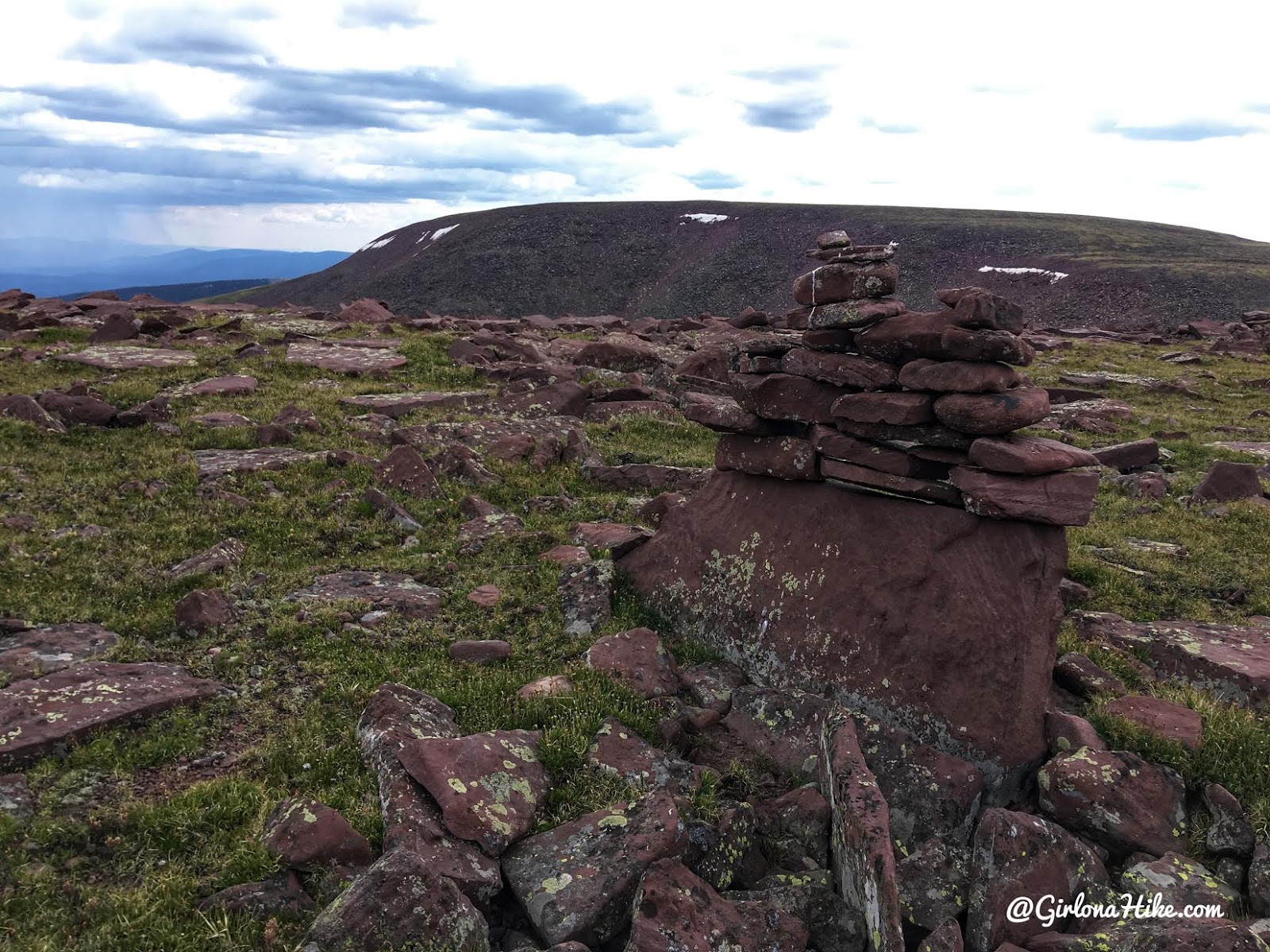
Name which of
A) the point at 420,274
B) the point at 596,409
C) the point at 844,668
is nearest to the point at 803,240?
the point at 420,274

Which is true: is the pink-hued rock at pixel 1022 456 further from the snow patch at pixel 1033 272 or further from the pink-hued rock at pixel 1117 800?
the snow patch at pixel 1033 272

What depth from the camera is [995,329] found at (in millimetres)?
9250

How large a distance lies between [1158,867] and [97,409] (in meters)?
18.3

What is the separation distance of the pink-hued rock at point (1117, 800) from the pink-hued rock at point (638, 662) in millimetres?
3806

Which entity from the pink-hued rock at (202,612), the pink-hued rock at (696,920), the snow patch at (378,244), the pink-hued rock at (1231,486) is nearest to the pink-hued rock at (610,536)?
the pink-hued rock at (202,612)

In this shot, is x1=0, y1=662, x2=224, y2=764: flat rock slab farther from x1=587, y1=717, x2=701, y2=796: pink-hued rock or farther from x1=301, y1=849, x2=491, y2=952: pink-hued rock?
x1=587, y1=717, x2=701, y2=796: pink-hued rock

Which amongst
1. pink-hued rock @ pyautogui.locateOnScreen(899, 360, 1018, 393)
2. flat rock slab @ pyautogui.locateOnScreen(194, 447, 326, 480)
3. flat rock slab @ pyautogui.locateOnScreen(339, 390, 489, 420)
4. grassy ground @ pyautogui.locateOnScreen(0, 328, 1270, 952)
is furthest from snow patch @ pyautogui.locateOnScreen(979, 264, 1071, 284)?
flat rock slab @ pyautogui.locateOnScreen(194, 447, 326, 480)

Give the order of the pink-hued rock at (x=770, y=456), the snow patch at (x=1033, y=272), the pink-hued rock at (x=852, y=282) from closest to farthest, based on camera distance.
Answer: the pink-hued rock at (x=852, y=282), the pink-hued rock at (x=770, y=456), the snow patch at (x=1033, y=272)

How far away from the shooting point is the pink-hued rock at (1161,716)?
806cm

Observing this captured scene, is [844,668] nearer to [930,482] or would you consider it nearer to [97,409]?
[930,482]

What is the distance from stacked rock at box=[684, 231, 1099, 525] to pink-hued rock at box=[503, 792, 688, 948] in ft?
15.7

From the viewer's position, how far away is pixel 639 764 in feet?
25.6

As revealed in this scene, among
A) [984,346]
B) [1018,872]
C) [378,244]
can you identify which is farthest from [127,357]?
[378,244]

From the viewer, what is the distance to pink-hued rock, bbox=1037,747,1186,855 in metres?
7.13
